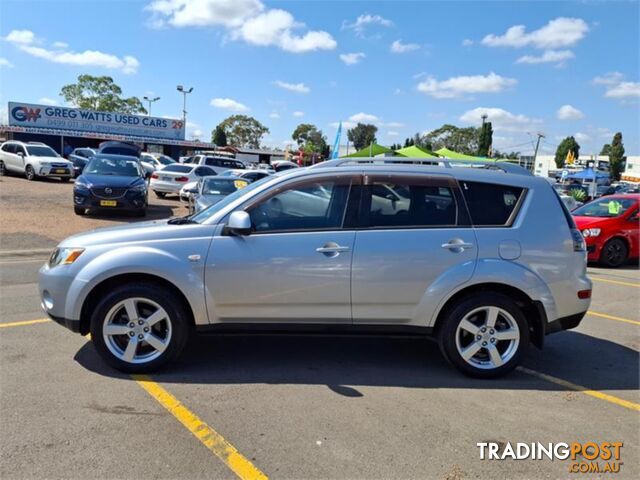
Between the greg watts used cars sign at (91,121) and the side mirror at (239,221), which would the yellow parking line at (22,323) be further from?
the greg watts used cars sign at (91,121)

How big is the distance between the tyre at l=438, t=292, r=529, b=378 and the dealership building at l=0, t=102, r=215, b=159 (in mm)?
48825

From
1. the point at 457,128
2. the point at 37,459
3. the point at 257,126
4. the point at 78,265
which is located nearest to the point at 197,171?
the point at 78,265

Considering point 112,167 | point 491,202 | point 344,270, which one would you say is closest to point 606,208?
point 491,202

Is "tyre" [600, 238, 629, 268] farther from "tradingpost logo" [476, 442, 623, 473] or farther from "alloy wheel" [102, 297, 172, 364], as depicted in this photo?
"alloy wheel" [102, 297, 172, 364]

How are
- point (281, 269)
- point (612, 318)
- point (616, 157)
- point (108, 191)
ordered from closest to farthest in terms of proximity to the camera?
point (281, 269)
point (612, 318)
point (108, 191)
point (616, 157)

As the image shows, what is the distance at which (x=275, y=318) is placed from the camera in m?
4.14

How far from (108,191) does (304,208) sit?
36.3 ft

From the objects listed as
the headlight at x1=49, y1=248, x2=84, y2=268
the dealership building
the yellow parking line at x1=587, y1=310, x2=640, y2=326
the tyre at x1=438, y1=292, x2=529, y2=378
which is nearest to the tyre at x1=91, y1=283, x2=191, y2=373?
the headlight at x1=49, y1=248, x2=84, y2=268

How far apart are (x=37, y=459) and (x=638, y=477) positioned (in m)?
3.57

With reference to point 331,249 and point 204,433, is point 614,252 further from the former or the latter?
point 204,433

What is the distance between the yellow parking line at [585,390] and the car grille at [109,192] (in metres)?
12.0

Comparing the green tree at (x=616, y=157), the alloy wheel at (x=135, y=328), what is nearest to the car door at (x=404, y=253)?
the alloy wheel at (x=135, y=328)

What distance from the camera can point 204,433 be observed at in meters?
3.29

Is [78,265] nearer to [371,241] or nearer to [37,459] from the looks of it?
[37,459]
